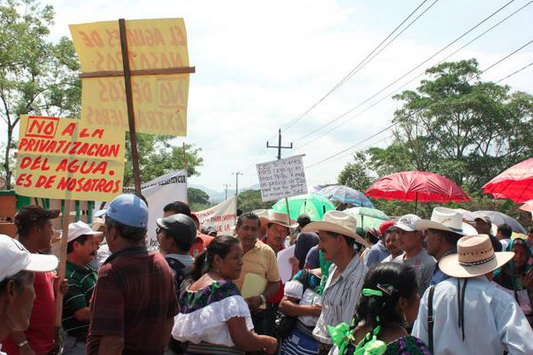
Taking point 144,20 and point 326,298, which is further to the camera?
point 144,20

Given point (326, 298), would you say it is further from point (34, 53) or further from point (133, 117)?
point (34, 53)

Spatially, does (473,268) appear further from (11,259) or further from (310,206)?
(310,206)

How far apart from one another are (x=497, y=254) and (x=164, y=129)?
284 centimetres

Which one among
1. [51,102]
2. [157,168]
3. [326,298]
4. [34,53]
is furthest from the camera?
[157,168]

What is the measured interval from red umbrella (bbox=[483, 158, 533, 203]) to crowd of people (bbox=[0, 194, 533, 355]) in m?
3.64

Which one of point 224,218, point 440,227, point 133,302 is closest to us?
point 133,302

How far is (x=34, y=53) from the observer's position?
23.3 metres

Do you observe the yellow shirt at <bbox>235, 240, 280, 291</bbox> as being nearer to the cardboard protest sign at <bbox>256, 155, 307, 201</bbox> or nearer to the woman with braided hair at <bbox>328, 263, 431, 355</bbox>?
the woman with braided hair at <bbox>328, 263, 431, 355</bbox>

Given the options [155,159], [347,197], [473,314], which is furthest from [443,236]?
[155,159]

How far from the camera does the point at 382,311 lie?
9.66ft

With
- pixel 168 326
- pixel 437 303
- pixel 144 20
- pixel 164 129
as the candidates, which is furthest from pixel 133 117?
pixel 437 303

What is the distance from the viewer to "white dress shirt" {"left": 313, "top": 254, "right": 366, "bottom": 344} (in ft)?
14.1

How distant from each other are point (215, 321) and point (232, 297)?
19 cm

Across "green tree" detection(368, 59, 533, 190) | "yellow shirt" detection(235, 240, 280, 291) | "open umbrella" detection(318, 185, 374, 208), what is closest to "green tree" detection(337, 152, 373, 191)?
"green tree" detection(368, 59, 533, 190)
